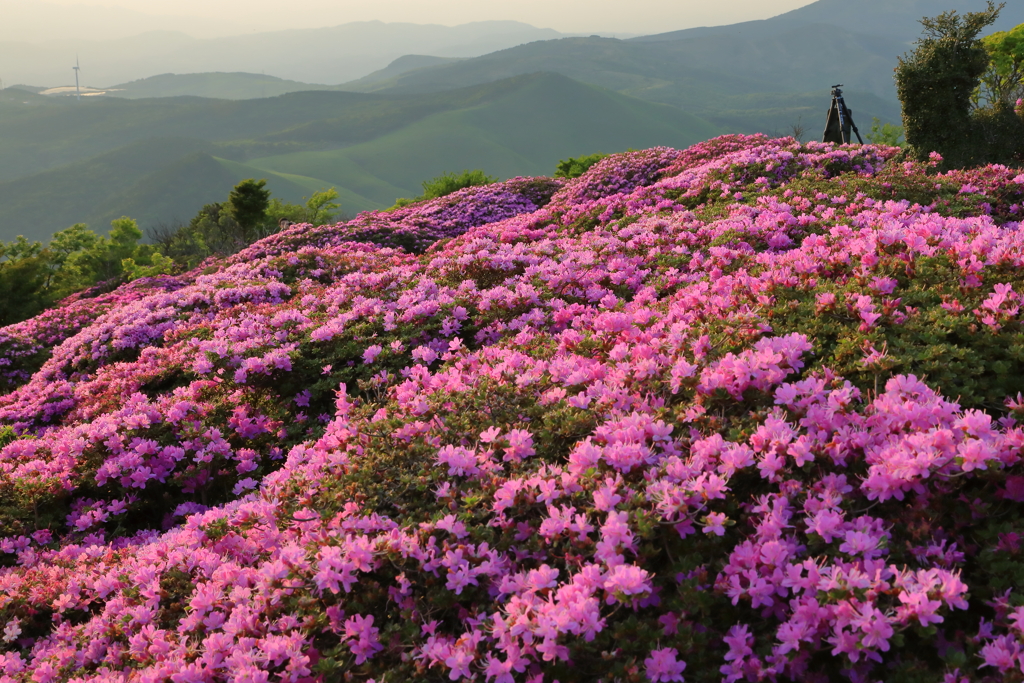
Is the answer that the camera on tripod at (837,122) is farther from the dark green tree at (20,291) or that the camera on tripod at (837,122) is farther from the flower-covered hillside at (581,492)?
the dark green tree at (20,291)

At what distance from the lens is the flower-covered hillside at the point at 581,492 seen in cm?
253

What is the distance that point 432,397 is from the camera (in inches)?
177

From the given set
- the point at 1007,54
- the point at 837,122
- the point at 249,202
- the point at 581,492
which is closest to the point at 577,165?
the point at 837,122

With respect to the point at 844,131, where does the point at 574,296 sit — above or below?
below

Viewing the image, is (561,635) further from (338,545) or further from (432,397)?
(432,397)

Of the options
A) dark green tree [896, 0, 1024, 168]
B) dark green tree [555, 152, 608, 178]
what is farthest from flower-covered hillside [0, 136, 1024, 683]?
dark green tree [555, 152, 608, 178]

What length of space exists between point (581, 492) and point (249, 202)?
38673mm

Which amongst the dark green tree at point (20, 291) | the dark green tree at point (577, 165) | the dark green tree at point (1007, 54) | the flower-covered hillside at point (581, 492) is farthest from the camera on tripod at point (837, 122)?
the dark green tree at point (1007, 54)

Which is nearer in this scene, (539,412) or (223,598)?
(223,598)

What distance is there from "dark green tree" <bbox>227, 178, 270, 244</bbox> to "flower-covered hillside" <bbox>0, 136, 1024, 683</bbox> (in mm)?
33011

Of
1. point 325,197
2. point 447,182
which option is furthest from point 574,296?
point 325,197

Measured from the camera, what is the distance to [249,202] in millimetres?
36812

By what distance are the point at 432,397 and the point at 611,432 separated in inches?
62.4

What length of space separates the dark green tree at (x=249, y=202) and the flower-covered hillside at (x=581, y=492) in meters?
33.0
